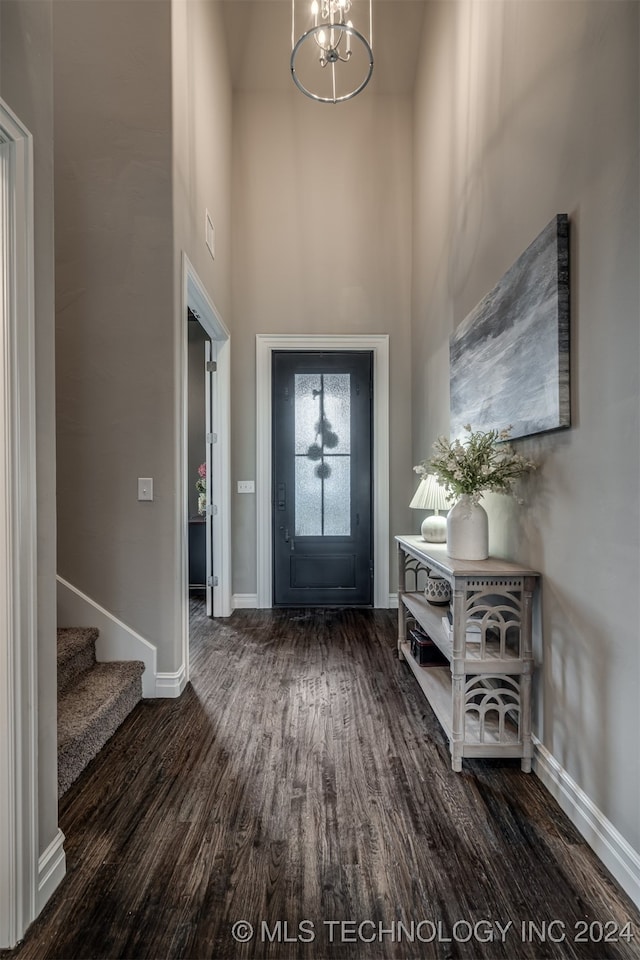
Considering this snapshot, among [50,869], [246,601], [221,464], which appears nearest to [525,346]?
[50,869]

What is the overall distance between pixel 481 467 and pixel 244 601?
111 inches

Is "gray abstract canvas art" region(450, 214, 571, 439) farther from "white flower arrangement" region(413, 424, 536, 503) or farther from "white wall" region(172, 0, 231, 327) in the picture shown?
"white wall" region(172, 0, 231, 327)

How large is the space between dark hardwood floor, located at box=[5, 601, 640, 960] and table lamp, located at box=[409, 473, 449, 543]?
953 mm

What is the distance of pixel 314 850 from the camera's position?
154cm

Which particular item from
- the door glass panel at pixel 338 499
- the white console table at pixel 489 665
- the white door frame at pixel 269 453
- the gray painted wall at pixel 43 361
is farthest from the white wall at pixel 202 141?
the white console table at pixel 489 665

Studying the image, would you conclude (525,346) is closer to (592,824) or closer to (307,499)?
(592,824)

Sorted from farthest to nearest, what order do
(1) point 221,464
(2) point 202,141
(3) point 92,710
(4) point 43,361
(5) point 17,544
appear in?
(1) point 221,464, (2) point 202,141, (3) point 92,710, (4) point 43,361, (5) point 17,544

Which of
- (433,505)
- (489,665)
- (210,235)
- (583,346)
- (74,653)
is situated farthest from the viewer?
(210,235)

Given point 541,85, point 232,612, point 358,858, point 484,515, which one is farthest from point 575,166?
point 232,612

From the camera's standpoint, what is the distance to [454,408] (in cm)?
304

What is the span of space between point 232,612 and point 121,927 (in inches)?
117

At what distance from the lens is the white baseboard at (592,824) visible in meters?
1.36

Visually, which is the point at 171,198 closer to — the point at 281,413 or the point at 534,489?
the point at 281,413

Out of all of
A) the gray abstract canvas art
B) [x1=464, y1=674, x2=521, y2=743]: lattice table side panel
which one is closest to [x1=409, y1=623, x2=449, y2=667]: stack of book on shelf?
[x1=464, y1=674, x2=521, y2=743]: lattice table side panel
